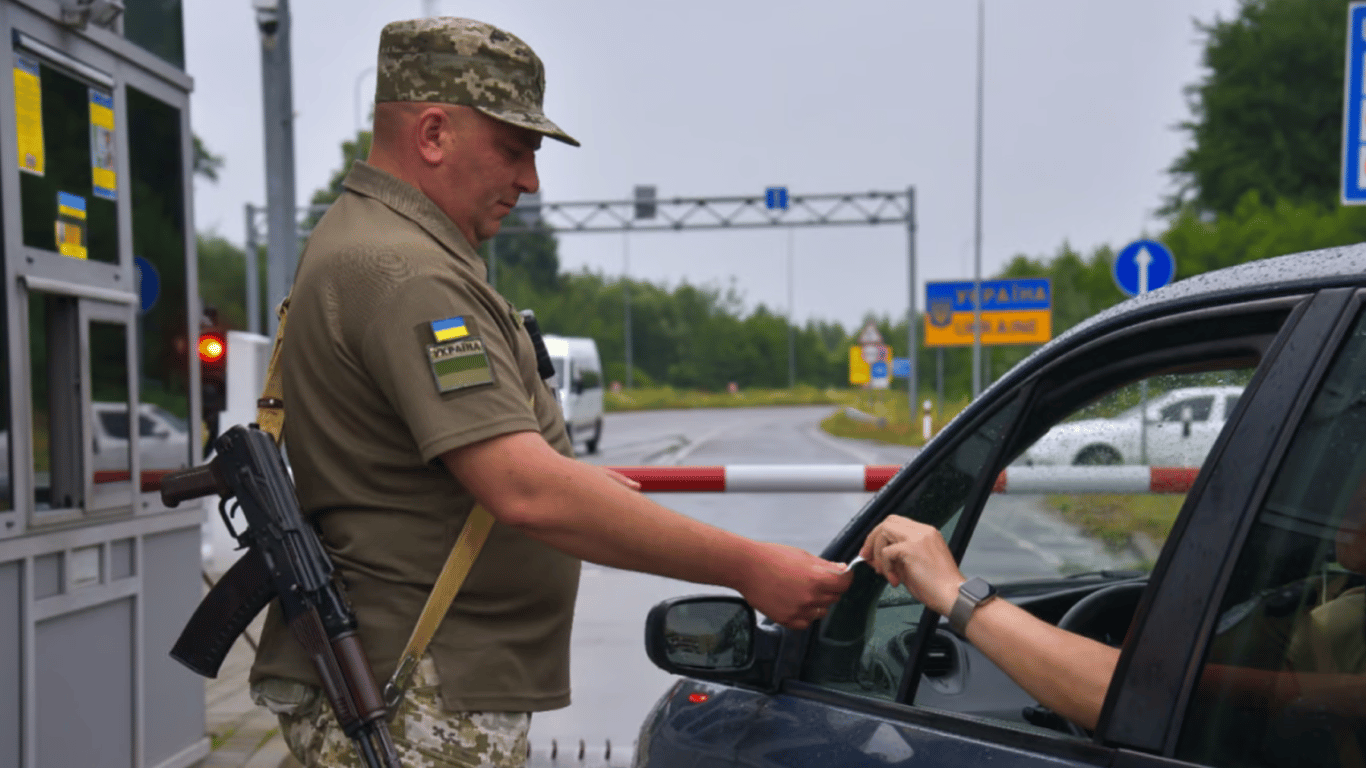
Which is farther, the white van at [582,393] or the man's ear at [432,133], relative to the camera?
the white van at [582,393]

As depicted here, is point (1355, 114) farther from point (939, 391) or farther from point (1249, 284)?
point (939, 391)

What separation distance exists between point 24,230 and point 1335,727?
331 cm

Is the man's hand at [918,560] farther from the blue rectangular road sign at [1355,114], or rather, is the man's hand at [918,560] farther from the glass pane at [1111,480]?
the blue rectangular road sign at [1355,114]

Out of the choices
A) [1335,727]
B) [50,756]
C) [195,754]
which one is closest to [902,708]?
[1335,727]

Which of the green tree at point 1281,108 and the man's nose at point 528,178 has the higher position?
the green tree at point 1281,108

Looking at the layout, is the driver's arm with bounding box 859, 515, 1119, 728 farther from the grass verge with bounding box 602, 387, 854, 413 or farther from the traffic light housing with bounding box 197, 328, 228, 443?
the grass verge with bounding box 602, 387, 854, 413

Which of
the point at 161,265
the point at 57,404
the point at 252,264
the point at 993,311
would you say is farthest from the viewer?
the point at 252,264

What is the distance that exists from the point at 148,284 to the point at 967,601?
11.8 feet

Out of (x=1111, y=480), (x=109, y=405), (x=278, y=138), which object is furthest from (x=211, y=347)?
(x=1111, y=480)

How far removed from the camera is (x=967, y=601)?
70.7 inches

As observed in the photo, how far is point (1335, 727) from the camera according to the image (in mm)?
1472

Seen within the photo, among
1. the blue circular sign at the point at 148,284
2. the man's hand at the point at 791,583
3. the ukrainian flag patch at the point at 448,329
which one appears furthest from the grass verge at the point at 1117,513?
the blue circular sign at the point at 148,284

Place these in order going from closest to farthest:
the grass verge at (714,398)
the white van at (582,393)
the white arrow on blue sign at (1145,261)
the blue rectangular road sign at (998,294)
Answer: the white arrow on blue sign at (1145,261) < the white van at (582,393) < the blue rectangular road sign at (998,294) < the grass verge at (714,398)

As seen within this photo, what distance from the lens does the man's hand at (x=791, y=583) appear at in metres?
1.96
